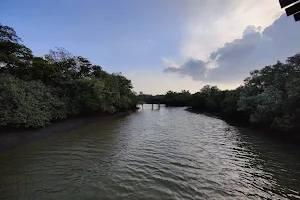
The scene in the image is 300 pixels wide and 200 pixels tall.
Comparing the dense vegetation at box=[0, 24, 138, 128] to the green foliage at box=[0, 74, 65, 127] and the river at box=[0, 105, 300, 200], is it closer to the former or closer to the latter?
the green foliage at box=[0, 74, 65, 127]

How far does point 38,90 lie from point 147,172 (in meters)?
16.0

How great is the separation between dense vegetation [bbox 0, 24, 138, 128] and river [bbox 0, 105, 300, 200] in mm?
3503

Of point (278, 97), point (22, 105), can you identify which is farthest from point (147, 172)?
point (278, 97)

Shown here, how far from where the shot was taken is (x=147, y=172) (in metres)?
7.94

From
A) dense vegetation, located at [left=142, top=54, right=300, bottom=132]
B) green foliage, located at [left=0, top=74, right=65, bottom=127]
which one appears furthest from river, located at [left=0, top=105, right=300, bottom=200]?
dense vegetation, located at [left=142, top=54, right=300, bottom=132]

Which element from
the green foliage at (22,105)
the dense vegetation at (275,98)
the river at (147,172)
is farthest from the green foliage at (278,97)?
the green foliage at (22,105)

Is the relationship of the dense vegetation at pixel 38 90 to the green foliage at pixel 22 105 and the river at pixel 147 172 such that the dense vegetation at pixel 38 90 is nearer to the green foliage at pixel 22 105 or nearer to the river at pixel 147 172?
the green foliage at pixel 22 105

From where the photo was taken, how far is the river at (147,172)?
612 centimetres

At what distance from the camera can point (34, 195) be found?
229 inches

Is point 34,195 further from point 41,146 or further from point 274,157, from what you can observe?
point 274,157

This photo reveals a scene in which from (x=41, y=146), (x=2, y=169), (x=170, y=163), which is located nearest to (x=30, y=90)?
(x=41, y=146)

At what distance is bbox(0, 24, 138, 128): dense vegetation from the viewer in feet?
44.7

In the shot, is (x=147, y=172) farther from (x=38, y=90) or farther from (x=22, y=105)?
(x=38, y=90)

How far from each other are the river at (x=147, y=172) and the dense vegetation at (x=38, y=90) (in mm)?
3503
